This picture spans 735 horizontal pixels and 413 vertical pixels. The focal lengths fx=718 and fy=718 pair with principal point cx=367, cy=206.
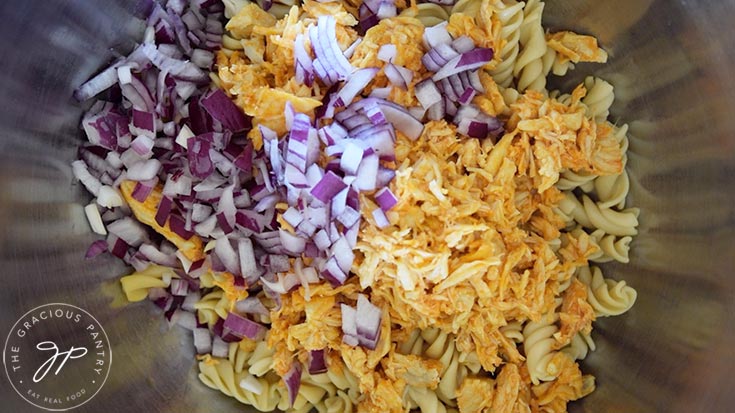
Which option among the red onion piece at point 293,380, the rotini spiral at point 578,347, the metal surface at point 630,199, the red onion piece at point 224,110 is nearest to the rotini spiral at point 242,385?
the red onion piece at point 293,380

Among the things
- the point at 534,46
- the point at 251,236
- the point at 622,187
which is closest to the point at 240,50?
the point at 251,236

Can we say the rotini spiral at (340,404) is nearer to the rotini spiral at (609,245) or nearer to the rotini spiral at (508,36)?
the rotini spiral at (609,245)

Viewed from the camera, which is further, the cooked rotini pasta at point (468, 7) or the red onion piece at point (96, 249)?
the red onion piece at point (96, 249)

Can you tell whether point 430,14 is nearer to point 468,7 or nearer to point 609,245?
point 468,7

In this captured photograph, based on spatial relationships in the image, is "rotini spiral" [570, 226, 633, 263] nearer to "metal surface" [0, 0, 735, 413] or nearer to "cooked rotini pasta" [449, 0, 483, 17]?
"metal surface" [0, 0, 735, 413]

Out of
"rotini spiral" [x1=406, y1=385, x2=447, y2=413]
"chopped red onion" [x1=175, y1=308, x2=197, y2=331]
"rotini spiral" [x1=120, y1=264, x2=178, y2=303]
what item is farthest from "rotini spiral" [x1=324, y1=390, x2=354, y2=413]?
"rotini spiral" [x1=120, y1=264, x2=178, y2=303]

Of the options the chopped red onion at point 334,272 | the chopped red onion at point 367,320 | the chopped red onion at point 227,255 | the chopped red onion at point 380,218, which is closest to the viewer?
the chopped red onion at point 380,218

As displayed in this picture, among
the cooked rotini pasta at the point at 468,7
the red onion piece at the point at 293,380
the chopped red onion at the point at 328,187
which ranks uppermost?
the cooked rotini pasta at the point at 468,7

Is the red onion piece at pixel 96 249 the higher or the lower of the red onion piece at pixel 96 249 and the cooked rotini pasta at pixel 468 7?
the lower
